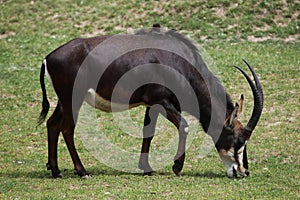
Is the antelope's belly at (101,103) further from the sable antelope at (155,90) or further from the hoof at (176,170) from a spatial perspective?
the hoof at (176,170)

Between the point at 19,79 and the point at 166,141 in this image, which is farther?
the point at 19,79

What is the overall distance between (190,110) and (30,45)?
9.72 m

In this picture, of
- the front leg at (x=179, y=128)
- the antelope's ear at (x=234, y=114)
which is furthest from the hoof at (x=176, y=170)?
the antelope's ear at (x=234, y=114)

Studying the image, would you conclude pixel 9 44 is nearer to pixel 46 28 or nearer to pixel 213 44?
pixel 46 28

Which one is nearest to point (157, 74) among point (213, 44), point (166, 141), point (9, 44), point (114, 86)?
point (114, 86)

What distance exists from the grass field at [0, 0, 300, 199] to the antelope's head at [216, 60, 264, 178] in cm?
28

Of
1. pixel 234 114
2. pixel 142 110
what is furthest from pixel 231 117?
pixel 142 110

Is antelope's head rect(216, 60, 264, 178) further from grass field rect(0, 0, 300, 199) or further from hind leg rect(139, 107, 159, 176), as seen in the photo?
hind leg rect(139, 107, 159, 176)

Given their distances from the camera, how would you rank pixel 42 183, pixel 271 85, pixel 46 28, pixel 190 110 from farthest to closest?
pixel 46 28
pixel 271 85
pixel 190 110
pixel 42 183

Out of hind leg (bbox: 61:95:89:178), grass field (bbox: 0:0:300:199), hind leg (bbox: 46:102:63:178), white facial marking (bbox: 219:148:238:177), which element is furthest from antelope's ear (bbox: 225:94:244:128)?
hind leg (bbox: 46:102:63:178)

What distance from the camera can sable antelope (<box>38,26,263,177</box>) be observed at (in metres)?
9.84

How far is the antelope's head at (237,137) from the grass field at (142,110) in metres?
0.28

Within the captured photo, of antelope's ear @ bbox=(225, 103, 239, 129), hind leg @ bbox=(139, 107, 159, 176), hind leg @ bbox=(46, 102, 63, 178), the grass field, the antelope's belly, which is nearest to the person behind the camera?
the grass field

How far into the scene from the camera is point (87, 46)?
9.96 meters
